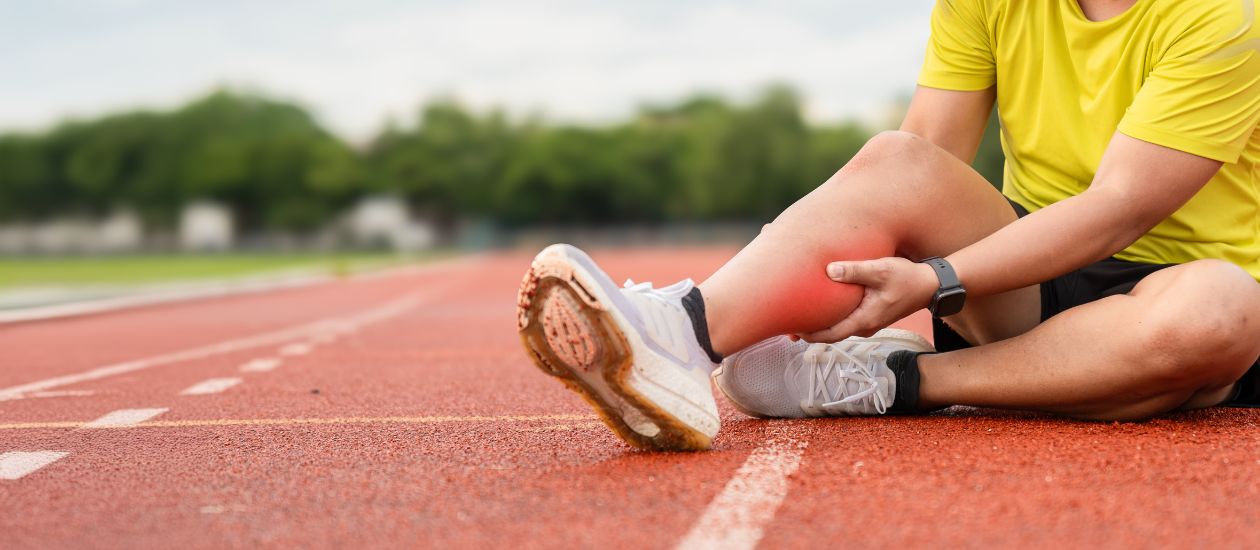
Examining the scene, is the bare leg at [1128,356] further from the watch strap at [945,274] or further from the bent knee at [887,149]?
the bent knee at [887,149]

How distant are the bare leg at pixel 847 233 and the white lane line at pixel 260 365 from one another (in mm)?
3242

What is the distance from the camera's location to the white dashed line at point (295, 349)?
6219mm

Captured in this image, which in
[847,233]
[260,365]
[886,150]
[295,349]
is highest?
[886,150]

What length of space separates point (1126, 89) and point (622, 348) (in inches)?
52.3

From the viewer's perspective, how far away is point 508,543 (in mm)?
1809

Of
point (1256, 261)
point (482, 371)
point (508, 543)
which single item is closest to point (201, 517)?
point (508, 543)

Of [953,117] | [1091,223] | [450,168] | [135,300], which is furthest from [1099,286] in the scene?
[450,168]

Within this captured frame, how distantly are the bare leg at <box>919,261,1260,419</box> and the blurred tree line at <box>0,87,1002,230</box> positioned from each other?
244ft

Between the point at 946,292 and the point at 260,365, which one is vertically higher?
the point at 946,292

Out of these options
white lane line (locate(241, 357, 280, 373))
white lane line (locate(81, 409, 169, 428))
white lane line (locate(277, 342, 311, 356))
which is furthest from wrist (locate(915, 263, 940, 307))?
white lane line (locate(277, 342, 311, 356))

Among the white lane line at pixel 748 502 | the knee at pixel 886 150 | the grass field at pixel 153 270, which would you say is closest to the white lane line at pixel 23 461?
the white lane line at pixel 748 502

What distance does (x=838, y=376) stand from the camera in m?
2.91

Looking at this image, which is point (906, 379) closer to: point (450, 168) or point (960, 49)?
point (960, 49)

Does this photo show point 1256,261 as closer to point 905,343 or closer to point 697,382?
point 905,343
